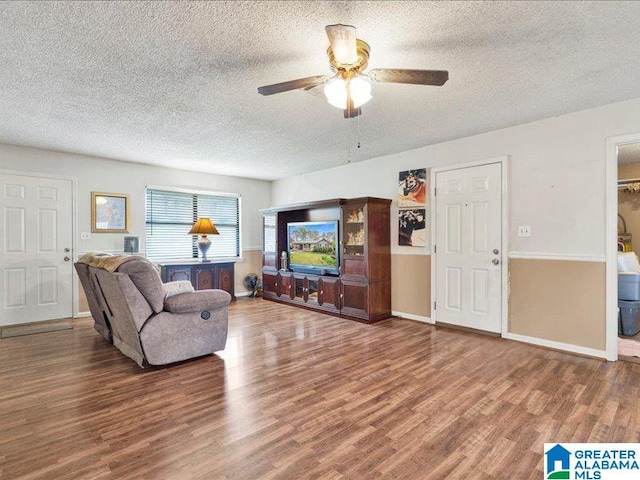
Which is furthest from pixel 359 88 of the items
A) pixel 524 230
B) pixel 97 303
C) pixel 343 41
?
pixel 97 303

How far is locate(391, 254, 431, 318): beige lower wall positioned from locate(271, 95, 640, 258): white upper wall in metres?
1.16

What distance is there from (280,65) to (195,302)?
2139mm

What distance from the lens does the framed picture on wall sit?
5062 mm

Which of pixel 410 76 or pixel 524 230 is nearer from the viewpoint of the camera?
pixel 410 76

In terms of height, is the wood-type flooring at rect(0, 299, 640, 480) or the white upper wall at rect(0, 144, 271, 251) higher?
the white upper wall at rect(0, 144, 271, 251)

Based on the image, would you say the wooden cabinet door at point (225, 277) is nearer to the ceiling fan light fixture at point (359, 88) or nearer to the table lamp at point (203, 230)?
the table lamp at point (203, 230)

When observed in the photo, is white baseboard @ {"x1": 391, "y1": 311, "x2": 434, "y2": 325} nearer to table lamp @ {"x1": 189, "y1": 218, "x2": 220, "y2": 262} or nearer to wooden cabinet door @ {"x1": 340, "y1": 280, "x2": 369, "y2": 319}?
wooden cabinet door @ {"x1": 340, "y1": 280, "x2": 369, "y2": 319}

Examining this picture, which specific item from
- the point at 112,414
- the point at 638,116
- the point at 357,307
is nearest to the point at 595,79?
the point at 638,116

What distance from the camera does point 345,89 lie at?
7.00 ft

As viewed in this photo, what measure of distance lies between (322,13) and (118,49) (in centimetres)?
138

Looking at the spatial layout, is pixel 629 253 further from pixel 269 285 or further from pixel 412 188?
pixel 269 285

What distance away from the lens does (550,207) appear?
11.5 ft

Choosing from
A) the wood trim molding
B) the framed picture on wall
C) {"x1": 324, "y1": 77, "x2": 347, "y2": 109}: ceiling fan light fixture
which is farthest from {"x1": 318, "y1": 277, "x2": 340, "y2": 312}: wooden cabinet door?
the framed picture on wall

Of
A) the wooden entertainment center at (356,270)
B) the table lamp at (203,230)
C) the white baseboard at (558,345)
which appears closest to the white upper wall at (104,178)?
the table lamp at (203,230)
